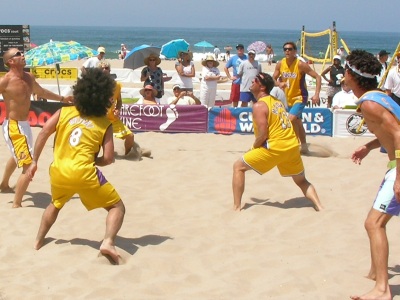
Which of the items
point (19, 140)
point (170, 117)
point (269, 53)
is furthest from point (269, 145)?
point (269, 53)

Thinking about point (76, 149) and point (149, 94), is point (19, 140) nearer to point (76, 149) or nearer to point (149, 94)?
point (76, 149)

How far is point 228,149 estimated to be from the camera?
10.4 metres

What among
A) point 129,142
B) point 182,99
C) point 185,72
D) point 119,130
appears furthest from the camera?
point 185,72

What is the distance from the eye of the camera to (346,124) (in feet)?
37.1

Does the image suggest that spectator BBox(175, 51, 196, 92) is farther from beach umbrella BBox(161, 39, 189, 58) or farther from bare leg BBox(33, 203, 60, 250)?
bare leg BBox(33, 203, 60, 250)

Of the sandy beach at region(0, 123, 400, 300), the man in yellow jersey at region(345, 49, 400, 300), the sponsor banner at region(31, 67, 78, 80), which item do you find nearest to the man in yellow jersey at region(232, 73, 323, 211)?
the sandy beach at region(0, 123, 400, 300)

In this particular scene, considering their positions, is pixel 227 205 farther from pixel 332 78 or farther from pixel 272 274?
pixel 332 78

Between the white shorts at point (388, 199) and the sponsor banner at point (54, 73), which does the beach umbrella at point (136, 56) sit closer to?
the sponsor banner at point (54, 73)

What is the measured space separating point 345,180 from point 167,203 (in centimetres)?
230

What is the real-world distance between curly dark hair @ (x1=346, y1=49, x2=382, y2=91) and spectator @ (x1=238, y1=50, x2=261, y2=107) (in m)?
8.01

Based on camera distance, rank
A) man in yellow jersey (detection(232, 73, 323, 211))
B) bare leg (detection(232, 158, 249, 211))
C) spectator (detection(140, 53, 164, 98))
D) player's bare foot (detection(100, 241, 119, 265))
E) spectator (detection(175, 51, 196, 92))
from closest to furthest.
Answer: player's bare foot (detection(100, 241, 119, 265)) → man in yellow jersey (detection(232, 73, 323, 211)) → bare leg (detection(232, 158, 249, 211)) → spectator (detection(140, 53, 164, 98)) → spectator (detection(175, 51, 196, 92))

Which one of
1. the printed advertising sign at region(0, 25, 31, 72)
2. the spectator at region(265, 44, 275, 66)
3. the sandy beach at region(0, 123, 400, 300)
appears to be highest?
the printed advertising sign at region(0, 25, 31, 72)

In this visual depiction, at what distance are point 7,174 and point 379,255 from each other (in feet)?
14.5

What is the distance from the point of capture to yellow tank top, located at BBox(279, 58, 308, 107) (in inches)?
373
